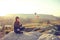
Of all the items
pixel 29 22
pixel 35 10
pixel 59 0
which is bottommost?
pixel 29 22

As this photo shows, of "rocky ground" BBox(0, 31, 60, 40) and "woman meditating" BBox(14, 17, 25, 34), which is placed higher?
"woman meditating" BBox(14, 17, 25, 34)

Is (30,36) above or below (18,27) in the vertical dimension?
below

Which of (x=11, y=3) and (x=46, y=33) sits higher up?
(x=11, y=3)

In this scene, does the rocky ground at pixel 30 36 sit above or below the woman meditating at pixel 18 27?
below

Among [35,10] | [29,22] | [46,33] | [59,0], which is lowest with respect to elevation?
[46,33]

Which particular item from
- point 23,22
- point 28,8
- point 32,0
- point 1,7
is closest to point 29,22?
point 23,22

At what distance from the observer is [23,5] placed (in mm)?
2217

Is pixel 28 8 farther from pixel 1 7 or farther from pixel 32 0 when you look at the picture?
pixel 1 7

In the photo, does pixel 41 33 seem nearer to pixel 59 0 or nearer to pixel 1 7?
pixel 59 0

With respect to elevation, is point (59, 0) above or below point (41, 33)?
above

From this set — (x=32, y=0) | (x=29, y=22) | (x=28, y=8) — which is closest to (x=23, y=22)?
(x=29, y=22)

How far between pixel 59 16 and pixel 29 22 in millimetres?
486

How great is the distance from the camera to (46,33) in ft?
6.99

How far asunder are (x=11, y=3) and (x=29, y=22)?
424mm
